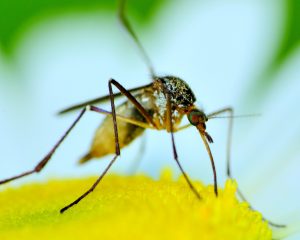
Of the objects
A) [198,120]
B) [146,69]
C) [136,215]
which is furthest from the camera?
[146,69]

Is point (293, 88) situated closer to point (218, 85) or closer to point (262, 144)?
point (262, 144)

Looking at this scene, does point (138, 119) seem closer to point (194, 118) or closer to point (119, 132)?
point (119, 132)

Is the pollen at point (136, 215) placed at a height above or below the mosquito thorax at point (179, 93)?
below

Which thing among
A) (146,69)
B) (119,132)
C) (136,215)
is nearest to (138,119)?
(119,132)

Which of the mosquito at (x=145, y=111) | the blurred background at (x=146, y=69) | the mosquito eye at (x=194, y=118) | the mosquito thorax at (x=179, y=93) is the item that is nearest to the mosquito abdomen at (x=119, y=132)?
the mosquito at (x=145, y=111)

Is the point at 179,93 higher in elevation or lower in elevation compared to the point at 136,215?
higher

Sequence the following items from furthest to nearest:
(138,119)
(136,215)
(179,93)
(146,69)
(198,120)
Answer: (146,69) < (138,119) < (179,93) < (198,120) < (136,215)

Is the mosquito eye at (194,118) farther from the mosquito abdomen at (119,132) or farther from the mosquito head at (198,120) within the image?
the mosquito abdomen at (119,132)
